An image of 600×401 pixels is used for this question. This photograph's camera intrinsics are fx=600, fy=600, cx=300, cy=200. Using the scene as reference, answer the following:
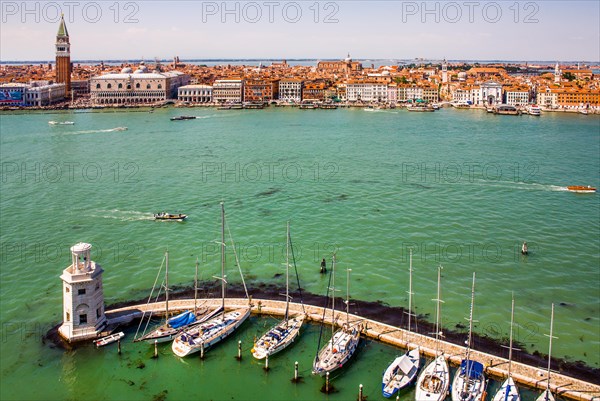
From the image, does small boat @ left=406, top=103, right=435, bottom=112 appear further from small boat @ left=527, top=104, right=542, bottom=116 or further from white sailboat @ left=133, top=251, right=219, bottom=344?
white sailboat @ left=133, top=251, right=219, bottom=344

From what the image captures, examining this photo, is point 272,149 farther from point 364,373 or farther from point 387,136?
point 364,373

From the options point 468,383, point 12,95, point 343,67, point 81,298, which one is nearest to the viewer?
point 468,383

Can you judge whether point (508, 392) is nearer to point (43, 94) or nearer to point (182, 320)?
point (182, 320)

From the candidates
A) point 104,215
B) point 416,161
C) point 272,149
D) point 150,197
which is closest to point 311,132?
point 272,149

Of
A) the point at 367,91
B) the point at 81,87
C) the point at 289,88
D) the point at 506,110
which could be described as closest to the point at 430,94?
the point at 367,91

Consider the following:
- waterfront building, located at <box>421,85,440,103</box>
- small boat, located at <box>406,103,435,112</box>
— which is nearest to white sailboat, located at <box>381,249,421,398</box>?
small boat, located at <box>406,103,435,112</box>

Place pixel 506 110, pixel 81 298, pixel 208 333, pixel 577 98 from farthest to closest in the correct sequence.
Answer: pixel 577 98 < pixel 506 110 < pixel 208 333 < pixel 81 298

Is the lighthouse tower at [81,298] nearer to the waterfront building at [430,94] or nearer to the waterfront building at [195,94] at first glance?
the waterfront building at [195,94]
